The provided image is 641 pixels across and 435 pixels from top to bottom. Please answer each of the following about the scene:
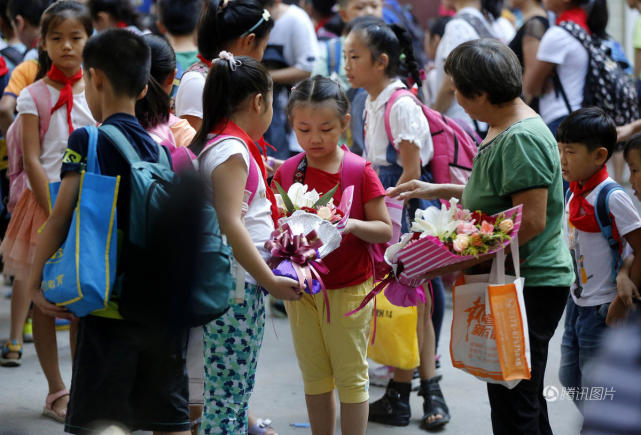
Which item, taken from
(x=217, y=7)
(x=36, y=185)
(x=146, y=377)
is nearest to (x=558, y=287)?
(x=146, y=377)

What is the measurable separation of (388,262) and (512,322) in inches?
22.8

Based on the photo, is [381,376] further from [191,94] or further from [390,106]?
[191,94]

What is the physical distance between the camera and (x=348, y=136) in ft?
20.5

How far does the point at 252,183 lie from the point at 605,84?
3017 millimetres

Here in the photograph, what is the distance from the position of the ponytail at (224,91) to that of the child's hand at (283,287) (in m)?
0.59

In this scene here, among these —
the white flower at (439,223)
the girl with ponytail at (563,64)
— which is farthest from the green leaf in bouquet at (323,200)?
the girl with ponytail at (563,64)

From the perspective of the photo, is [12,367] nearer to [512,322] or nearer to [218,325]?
[218,325]

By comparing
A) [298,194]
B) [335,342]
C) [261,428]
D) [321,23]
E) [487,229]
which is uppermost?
[321,23]

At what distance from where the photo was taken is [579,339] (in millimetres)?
3660

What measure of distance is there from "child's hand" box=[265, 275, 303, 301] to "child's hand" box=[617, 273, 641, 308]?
4.70 feet

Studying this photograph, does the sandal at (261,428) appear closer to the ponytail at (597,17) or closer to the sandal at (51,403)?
the sandal at (51,403)

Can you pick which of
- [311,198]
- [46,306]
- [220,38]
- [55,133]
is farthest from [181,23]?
[46,306]

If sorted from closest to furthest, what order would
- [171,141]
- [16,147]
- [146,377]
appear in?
[146,377]
[171,141]
[16,147]

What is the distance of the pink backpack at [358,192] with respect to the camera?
3.50 m
